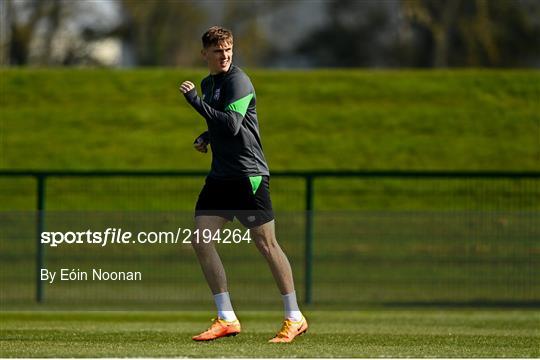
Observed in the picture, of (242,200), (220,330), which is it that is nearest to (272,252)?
(242,200)

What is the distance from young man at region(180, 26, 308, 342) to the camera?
30.0 feet

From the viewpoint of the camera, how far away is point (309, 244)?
15938mm

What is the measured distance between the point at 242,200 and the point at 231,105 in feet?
2.31

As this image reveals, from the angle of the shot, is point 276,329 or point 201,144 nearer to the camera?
point 201,144

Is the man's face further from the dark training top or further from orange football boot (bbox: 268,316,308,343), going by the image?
orange football boot (bbox: 268,316,308,343)

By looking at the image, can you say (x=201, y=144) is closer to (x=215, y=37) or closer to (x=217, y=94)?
(x=217, y=94)

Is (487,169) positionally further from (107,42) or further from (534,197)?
(107,42)

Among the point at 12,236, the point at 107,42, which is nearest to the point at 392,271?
the point at 12,236

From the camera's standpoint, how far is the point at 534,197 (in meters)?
17.4

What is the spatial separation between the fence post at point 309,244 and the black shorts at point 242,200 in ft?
20.9

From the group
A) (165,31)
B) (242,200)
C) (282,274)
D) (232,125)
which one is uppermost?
(165,31)

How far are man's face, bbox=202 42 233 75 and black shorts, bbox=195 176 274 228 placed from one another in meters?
0.78

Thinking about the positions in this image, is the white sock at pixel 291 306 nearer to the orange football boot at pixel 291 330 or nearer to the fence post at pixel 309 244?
the orange football boot at pixel 291 330

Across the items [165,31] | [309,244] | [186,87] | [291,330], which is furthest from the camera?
[165,31]
